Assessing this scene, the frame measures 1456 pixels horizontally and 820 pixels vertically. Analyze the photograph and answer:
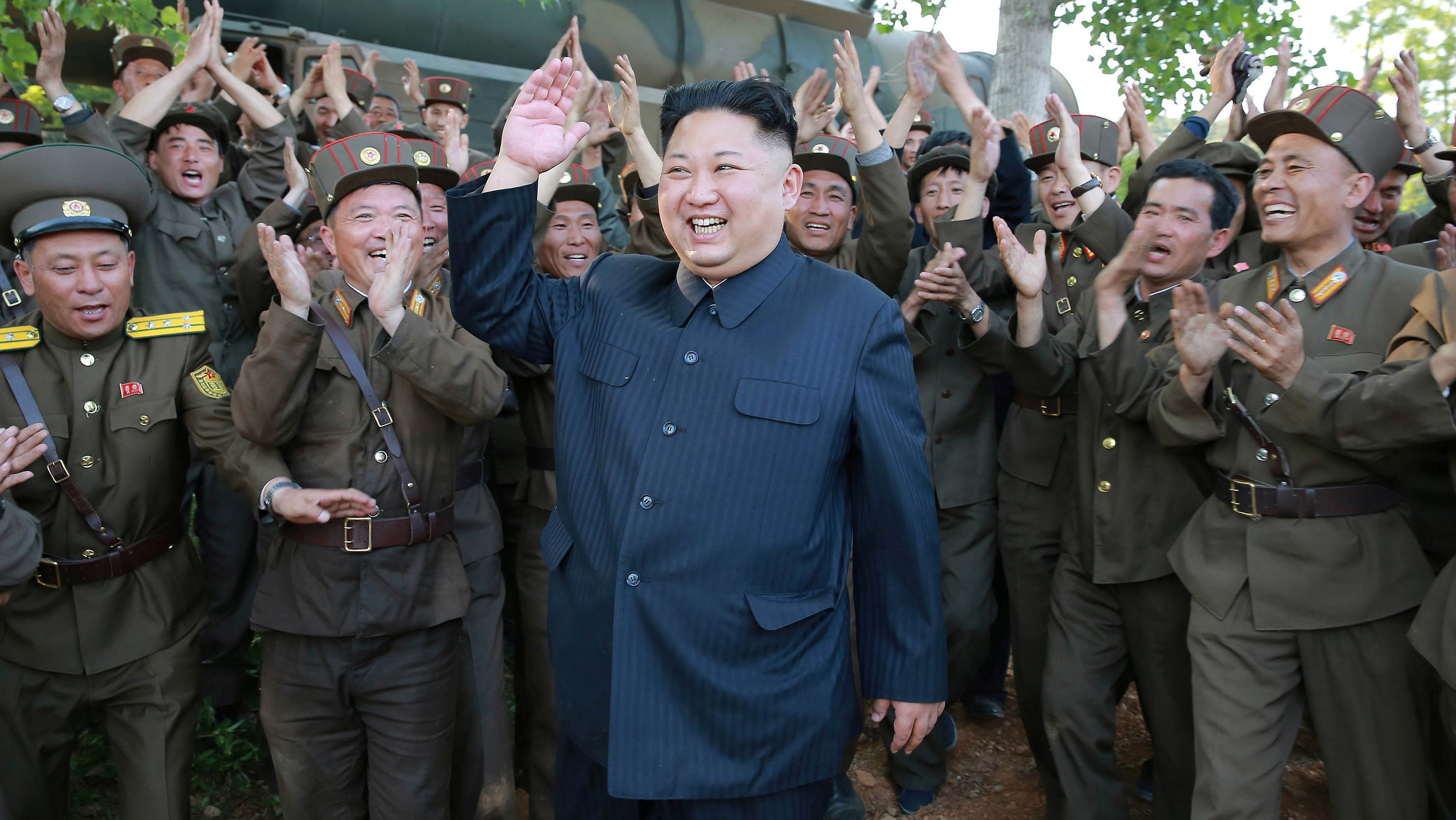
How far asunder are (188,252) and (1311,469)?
4172 mm

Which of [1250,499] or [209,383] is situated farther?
[209,383]

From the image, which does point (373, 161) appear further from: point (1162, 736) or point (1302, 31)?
point (1302, 31)

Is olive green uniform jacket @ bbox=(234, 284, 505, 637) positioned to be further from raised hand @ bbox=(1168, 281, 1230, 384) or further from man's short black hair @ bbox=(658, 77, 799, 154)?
raised hand @ bbox=(1168, 281, 1230, 384)

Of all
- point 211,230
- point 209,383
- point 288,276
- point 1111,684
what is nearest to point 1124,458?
point 1111,684

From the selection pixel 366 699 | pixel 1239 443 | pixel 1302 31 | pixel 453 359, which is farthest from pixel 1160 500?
pixel 1302 31

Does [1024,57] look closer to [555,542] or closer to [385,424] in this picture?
[385,424]

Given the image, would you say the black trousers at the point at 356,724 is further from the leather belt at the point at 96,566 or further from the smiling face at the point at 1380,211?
the smiling face at the point at 1380,211

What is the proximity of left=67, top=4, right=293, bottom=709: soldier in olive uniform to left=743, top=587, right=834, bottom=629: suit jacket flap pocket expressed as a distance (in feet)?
9.38

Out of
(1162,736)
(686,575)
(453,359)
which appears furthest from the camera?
(1162,736)

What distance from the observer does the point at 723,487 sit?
213cm

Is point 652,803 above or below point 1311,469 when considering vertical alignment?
below

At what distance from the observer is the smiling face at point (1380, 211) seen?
178 inches

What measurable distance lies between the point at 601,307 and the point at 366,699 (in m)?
1.43

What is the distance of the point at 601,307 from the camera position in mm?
2408
